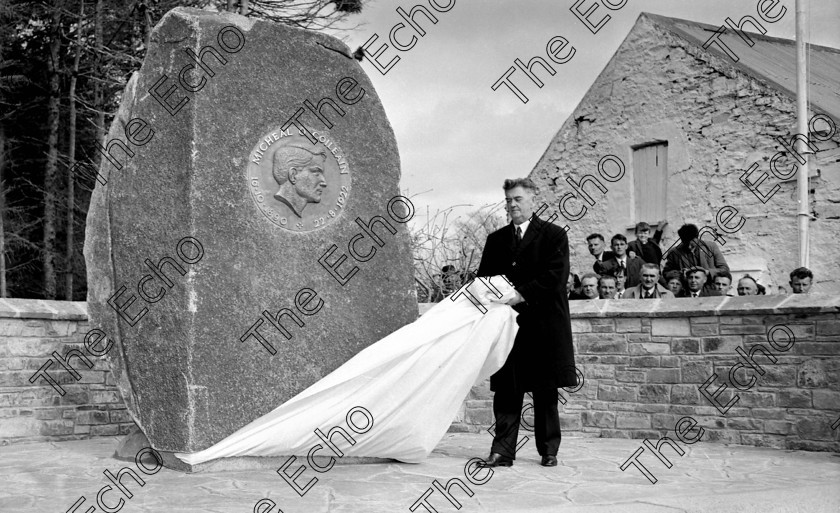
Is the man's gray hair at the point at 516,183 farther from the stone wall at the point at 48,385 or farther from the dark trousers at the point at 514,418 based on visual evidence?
the stone wall at the point at 48,385

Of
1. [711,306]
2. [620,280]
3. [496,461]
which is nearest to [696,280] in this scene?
[711,306]

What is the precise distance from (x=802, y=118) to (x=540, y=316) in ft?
28.4

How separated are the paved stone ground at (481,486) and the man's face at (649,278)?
2.06 m

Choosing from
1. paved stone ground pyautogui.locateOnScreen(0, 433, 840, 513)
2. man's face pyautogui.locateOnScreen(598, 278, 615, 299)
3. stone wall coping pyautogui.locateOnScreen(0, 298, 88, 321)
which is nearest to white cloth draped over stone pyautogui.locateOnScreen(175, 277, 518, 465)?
paved stone ground pyautogui.locateOnScreen(0, 433, 840, 513)

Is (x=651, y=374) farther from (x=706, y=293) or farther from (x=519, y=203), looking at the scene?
(x=519, y=203)

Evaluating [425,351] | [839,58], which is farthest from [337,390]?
[839,58]

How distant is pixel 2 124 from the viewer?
18312 millimetres

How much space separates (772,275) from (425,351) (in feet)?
30.6

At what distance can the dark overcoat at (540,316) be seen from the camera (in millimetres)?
5625

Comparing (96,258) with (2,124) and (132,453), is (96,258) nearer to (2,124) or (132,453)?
(132,453)

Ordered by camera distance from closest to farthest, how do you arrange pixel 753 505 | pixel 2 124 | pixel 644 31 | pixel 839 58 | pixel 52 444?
pixel 753 505
pixel 52 444
pixel 644 31
pixel 2 124
pixel 839 58

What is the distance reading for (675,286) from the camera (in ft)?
28.5

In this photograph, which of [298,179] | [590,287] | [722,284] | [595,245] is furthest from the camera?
[595,245]

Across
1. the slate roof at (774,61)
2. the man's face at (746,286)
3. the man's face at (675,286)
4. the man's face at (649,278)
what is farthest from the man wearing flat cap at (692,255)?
the slate roof at (774,61)
